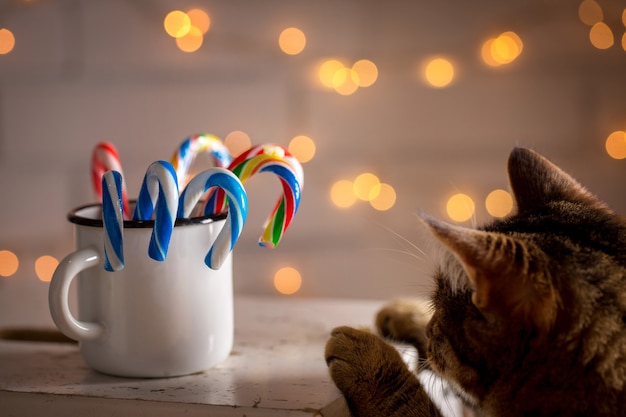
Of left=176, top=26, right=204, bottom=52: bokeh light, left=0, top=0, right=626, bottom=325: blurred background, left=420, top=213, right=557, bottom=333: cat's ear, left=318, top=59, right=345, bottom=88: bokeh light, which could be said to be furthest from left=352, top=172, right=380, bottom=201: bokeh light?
left=420, top=213, right=557, bottom=333: cat's ear

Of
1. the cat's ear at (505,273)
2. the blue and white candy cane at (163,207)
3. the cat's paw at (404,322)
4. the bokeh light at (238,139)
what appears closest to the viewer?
the cat's ear at (505,273)

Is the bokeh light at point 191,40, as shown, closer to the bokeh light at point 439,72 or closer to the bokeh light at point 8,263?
the bokeh light at point 439,72

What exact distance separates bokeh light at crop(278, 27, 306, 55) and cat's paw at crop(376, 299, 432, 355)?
0.76m

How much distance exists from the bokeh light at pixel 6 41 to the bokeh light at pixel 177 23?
353 millimetres

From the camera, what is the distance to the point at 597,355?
0.72 meters

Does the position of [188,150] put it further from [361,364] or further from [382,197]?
Answer: [382,197]

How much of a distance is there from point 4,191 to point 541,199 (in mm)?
1309

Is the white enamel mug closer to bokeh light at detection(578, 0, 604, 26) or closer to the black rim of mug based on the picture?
the black rim of mug

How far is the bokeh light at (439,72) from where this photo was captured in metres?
1.66

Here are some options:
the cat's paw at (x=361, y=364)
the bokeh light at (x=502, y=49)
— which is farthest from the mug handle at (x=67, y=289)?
the bokeh light at (x=502, y=49)

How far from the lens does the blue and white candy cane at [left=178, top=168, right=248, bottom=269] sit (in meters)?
0.84

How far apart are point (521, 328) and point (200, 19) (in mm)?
1164

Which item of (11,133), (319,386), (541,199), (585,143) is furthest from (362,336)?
(11,133)

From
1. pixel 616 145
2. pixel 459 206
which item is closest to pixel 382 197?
pixel 459 206
